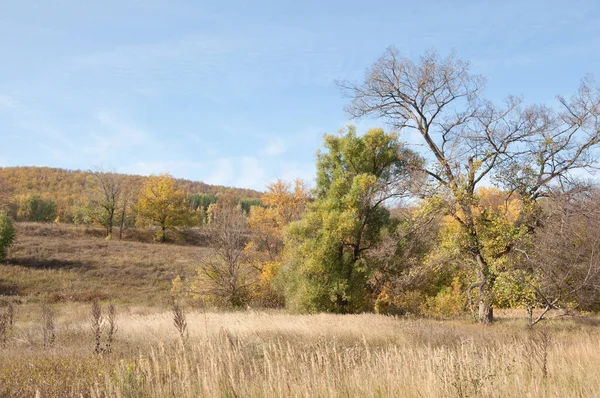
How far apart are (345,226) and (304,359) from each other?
1378 cm

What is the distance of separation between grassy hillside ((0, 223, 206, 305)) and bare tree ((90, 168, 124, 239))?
7.79 m

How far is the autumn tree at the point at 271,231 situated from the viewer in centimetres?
2800

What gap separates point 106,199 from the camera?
64062mm

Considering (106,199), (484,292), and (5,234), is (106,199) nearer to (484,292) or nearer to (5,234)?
(5,234)

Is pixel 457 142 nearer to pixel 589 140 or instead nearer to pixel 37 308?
pixel 589 140

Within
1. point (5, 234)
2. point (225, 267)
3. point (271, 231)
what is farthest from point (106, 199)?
point (225, 267)

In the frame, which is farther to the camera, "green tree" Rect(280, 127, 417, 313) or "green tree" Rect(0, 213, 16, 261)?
"green tree" Rect(0, 213, 16, 261)

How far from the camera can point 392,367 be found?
Answer: 544 centimetres

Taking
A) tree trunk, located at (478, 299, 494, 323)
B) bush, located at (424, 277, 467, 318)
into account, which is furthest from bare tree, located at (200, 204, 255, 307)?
tree trunk, located at (478, 299, 494, 323)

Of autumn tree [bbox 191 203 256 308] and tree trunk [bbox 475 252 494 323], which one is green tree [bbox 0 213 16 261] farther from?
Answer: tree trunk [bbox 475 252 494 323]

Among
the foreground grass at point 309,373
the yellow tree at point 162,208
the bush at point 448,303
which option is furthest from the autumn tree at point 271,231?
the yellow tree at point 162,208

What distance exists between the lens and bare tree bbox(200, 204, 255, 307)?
25234mm

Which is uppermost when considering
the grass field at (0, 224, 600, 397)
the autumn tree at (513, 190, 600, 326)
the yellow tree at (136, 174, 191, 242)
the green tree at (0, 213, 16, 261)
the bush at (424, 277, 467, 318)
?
the yellow tree at (136, 174, 191, 242)

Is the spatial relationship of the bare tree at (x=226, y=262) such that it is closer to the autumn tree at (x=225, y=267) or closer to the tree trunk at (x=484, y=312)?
the autumn tree at (x=225, y=267)
